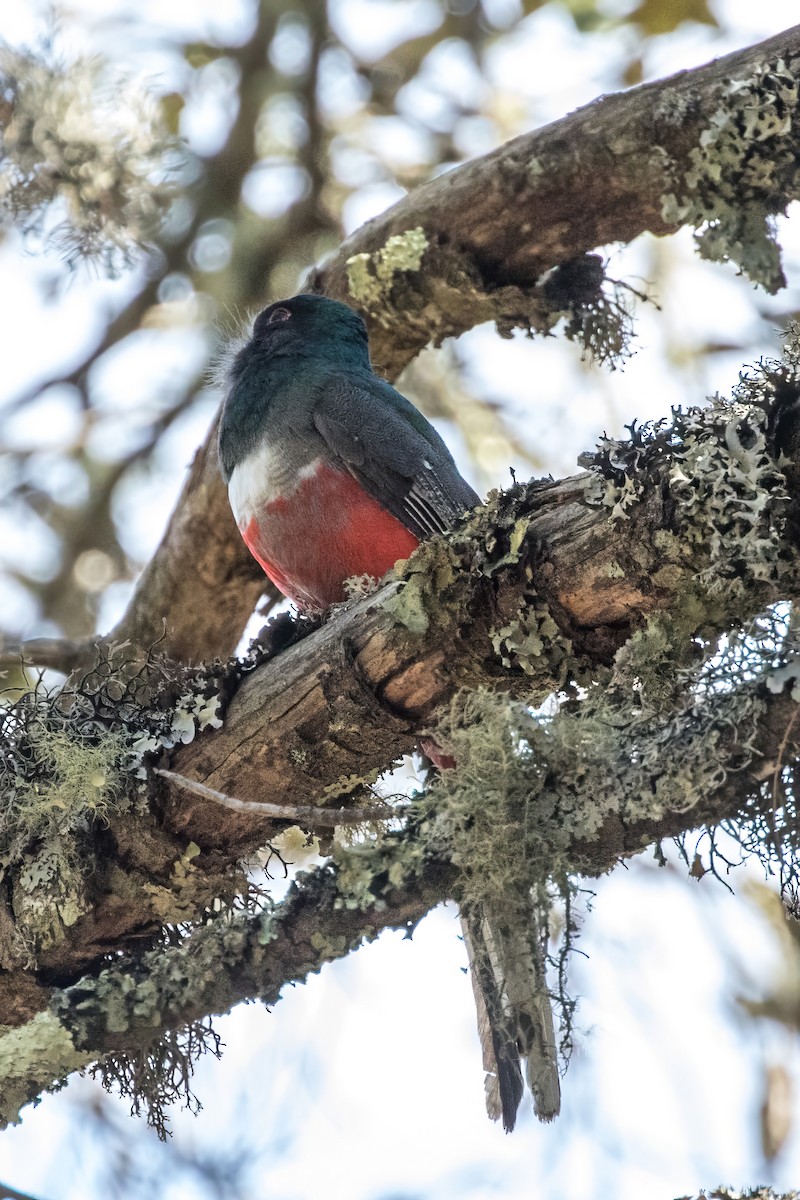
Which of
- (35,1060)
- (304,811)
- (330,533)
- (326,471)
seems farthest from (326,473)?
(35,1060)

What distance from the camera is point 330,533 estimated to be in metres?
4.05

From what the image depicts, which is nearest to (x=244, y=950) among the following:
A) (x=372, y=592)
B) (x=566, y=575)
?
(x=372, y=592)

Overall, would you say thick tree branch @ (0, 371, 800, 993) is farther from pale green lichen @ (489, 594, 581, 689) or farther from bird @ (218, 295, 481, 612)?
bird @ (218, 295, 481, 612)

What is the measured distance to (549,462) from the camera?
6.63m

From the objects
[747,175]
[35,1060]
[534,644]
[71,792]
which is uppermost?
[747,175]

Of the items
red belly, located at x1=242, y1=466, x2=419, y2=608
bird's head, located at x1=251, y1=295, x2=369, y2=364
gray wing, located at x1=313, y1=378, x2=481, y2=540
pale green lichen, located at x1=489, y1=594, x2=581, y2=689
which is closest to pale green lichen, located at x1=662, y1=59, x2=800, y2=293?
gray wing, located at x1=313, y1=378, x2=481, y2=540

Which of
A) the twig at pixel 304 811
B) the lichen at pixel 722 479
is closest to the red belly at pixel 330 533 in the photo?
the twig at pixel 304 811

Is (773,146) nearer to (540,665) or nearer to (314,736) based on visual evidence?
(540,665)

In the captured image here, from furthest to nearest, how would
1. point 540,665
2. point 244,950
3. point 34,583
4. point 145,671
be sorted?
1. point 34,583
2. point 145,671
3. point 244,950
4. point 540,665

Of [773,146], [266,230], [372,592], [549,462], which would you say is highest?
[266,230]

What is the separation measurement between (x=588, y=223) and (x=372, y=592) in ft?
6.17

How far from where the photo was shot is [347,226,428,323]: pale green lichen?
4.62m

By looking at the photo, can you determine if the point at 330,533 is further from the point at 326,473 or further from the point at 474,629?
the point at 474,629

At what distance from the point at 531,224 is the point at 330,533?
1313mm
